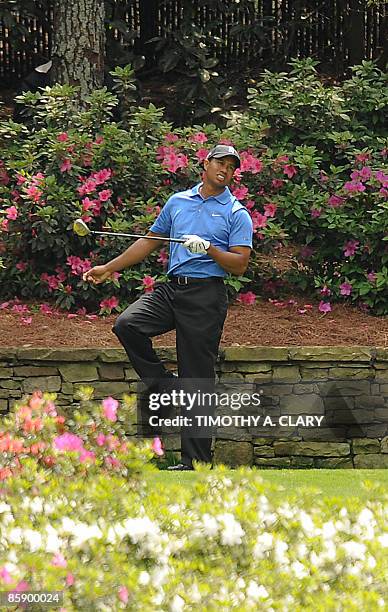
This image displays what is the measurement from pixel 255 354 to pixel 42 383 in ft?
4.15

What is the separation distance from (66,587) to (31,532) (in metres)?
0.29


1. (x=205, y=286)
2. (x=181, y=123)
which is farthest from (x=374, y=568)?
(x=181, y=123)

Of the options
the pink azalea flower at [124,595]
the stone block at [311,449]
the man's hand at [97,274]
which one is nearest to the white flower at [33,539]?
the pink azalea flower at [124,595]

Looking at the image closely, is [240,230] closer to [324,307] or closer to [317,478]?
[317,478]

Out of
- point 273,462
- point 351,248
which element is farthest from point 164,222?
point 351,248

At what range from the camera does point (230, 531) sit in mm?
3652

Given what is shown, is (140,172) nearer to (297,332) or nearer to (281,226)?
(281,226)

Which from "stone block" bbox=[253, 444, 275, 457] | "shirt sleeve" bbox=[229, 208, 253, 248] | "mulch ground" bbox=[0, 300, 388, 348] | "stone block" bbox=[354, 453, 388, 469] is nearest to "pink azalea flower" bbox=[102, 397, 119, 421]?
"shirt sleeve" bbox=[229, 208, 253, 248]

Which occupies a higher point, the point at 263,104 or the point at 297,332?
the point at 263,104

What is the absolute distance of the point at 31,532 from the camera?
3.46 m

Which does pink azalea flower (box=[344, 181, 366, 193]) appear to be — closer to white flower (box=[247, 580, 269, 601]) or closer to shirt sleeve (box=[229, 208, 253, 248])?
shirt sleeve (box=[229, 208, 253, 248])

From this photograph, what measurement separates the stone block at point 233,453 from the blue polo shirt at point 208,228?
1.16m

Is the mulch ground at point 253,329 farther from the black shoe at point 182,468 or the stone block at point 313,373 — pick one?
the black shoe at point 182,468

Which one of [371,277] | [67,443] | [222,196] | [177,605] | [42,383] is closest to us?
[177,605]
